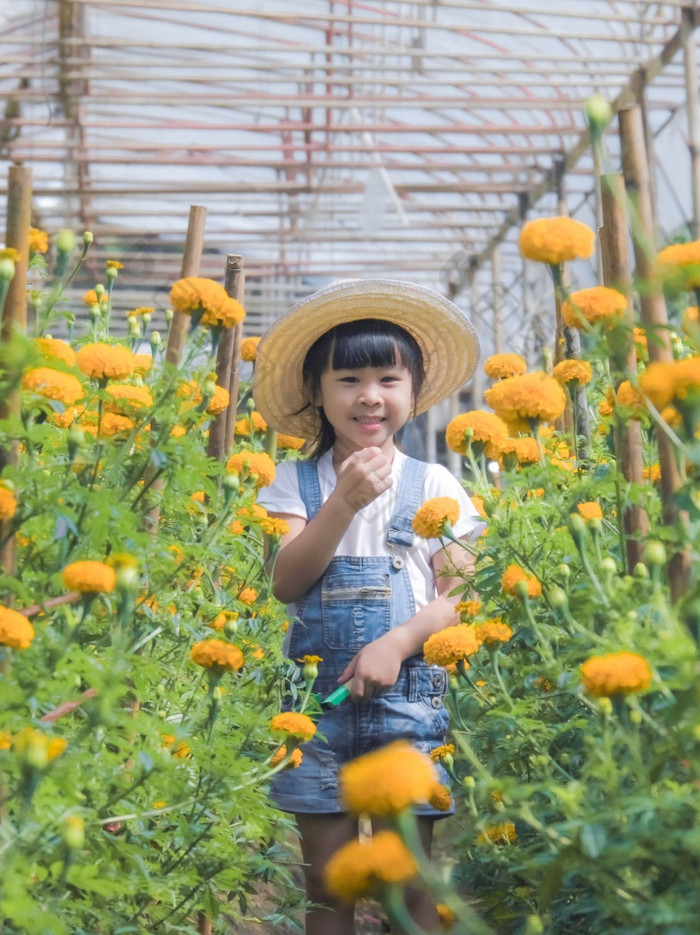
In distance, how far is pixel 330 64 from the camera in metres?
9.27

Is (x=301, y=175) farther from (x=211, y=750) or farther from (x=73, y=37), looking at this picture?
(x=211, y=750)

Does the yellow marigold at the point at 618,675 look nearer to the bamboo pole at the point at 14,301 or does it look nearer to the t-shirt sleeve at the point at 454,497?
the bamboo pole at the point at 14,301

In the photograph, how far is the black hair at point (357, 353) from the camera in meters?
2.57

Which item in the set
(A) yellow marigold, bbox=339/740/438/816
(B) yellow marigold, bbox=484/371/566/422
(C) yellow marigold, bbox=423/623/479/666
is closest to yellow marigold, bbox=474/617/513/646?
(C) yellow marigold, bbox=423/623/479/666

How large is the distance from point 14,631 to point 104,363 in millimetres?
559

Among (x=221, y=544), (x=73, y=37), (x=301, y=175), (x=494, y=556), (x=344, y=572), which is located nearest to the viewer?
(x=494, y=556)

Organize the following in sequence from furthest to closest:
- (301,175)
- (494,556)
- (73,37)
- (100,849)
A: (301,175)
(73,37)
(494,556)
(100,849)

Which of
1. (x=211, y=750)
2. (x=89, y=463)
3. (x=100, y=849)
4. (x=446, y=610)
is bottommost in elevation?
(x=100, y=849)

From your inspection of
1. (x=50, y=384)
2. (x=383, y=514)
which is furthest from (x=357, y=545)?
(x=50, y=384)

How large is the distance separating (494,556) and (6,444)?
78 cm

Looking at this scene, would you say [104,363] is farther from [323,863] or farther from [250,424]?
[250,424]

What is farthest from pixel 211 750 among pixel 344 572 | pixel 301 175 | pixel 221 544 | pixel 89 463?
pixel 301 175

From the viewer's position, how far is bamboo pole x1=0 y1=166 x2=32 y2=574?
1.58m

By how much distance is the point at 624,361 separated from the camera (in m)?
1.49
